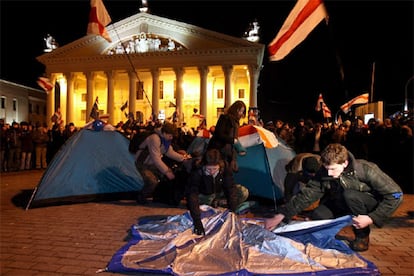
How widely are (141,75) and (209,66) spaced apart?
1041 cm

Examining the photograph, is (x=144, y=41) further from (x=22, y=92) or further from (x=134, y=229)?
(x=134, y=229)

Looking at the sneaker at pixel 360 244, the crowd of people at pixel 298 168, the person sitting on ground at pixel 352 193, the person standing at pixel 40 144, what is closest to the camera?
the person sitting on ground at pixel 352 193

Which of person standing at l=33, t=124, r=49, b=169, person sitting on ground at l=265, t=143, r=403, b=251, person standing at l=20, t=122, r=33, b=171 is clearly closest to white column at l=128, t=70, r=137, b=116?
person standing at l=33, t=124, r=49, b=169

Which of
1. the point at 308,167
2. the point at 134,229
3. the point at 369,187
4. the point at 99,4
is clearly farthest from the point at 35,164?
the point at 369,187

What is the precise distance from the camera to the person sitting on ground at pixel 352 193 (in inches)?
153

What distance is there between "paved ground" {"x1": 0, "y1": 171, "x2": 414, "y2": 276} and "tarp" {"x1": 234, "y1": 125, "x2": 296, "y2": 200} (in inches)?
63.5

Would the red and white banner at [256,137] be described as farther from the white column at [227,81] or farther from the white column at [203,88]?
the white column at [203,88]

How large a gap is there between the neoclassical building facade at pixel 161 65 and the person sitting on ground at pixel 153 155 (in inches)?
1201

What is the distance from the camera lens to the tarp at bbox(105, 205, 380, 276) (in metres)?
3.66

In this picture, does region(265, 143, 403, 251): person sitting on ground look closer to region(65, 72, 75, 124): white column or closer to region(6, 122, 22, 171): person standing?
region(6, 122, 22, 171): person standing

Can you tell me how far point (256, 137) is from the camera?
668 cm

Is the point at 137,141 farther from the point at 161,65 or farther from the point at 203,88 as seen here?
the point at 161,65

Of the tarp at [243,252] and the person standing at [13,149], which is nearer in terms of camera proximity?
the tarp at [243,252]

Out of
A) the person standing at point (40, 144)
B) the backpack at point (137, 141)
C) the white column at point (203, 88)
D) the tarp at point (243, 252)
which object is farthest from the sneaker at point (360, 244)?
the white column at point (203, 88)
